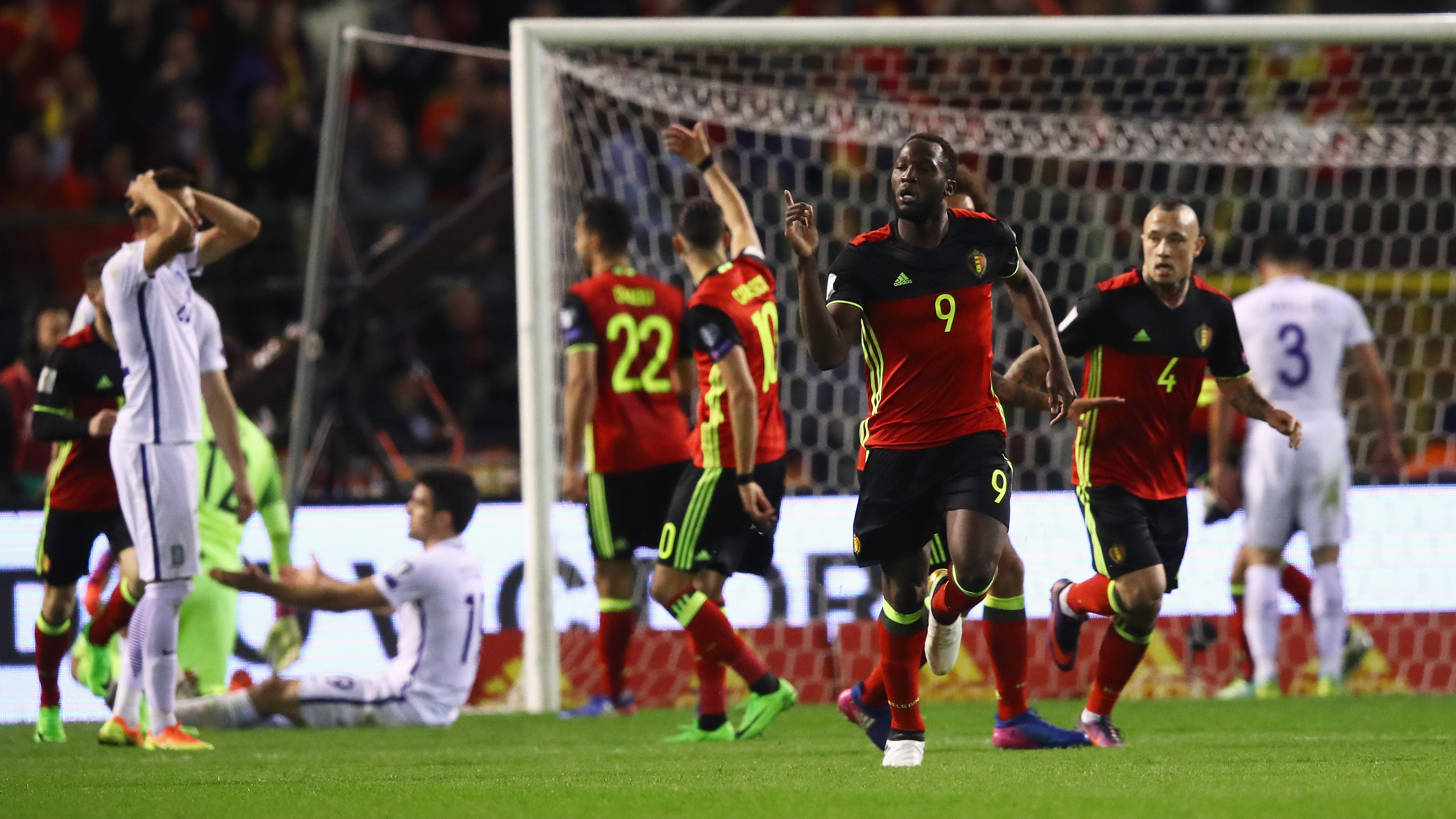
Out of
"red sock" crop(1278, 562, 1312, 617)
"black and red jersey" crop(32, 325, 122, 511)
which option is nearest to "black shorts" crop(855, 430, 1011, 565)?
"black and red jersey" crop(32, 325, 122, 511)

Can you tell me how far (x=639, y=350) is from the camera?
8180mm

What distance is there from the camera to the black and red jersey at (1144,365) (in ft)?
21.5

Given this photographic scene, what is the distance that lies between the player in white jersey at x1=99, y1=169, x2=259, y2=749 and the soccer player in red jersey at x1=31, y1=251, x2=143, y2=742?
0.79 meters

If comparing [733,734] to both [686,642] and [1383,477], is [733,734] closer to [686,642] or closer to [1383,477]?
[686,642]

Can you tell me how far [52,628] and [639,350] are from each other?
2.85 meters

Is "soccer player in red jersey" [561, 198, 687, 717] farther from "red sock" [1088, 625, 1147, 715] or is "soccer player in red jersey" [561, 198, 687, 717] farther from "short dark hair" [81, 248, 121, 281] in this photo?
"red sock" [1088, 625, 1147, 715]

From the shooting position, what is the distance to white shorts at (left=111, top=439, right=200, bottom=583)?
258 inches

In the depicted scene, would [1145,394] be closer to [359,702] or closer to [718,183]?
[718,183]

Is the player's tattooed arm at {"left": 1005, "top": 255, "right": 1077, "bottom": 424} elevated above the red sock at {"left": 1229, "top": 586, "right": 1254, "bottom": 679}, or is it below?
above

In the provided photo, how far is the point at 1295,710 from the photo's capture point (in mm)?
8000

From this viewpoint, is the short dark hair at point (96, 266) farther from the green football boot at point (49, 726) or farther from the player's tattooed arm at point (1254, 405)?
the player's tattooed arm at point (1254, 405)

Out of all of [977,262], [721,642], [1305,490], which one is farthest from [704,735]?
[1305,490]

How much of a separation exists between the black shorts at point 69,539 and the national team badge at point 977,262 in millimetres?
4052

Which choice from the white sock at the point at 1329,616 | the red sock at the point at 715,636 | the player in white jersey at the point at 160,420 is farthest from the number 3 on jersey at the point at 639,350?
the white sock at the point at 1329,616
